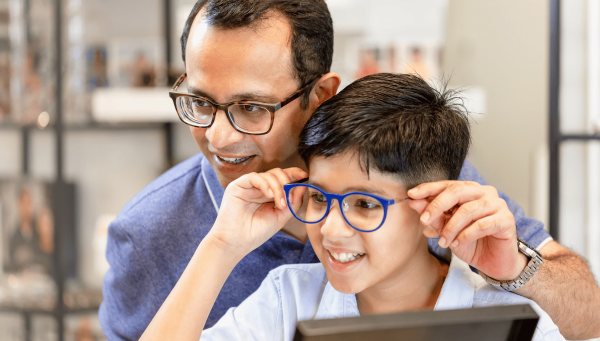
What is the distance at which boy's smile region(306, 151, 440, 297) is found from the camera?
0.98m

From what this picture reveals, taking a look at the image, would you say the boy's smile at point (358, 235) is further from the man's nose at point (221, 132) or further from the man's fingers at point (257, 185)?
the man's nose at point (221, 132)

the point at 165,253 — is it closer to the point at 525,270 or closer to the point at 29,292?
the point at 525,270

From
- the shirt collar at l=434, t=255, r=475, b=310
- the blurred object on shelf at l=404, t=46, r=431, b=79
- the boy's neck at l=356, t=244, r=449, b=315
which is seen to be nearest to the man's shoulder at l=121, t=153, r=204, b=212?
the boy's neck at l=356, t=244, r=449, b=315

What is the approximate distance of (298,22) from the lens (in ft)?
4.09

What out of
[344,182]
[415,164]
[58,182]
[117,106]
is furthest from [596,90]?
[58,182]

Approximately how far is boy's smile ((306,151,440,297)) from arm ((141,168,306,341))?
3.9 inches

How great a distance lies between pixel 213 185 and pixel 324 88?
0.40 meters

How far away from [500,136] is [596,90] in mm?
818

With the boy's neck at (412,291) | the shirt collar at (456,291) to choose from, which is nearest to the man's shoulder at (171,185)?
the boy's neck at (412,291)

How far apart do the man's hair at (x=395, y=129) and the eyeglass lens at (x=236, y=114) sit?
0.39 feet

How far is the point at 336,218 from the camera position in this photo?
0.96 m

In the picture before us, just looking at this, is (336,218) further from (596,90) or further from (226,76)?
(596,90)

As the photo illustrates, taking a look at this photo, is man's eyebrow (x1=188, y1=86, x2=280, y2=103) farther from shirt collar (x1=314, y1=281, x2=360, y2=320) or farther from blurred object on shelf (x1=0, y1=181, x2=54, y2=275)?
blurred object on shelf (x1=0, y1=181, x2=54, y2=275)

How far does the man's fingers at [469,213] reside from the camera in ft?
2.92
